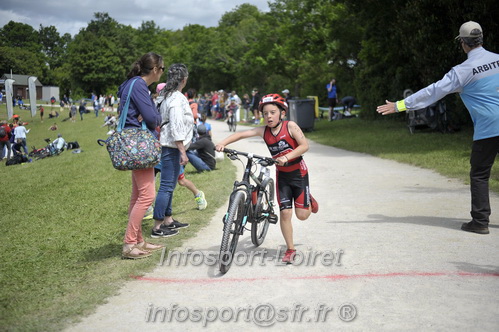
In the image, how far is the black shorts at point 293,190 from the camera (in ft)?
18.1

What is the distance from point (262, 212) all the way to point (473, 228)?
8.96 feet

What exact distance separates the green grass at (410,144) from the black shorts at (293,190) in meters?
4.96

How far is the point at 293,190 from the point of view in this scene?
5574 millimetres

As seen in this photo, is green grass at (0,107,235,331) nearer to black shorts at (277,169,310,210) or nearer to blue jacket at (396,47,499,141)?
black shorts at (277,169,310,210)

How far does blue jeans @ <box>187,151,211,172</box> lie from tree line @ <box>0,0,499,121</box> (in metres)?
10.3

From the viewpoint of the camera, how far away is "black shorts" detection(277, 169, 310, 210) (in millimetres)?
5508

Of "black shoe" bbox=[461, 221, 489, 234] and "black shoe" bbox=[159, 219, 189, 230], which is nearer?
"black shoe" bbox=[461, 221, 489, 234]

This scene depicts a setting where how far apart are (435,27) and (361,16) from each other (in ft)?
21.3

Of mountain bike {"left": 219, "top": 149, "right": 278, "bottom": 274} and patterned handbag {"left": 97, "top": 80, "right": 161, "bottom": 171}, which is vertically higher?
patterned handbag {"left": 97, "top": 80, "right": 161, "bottom": 171}

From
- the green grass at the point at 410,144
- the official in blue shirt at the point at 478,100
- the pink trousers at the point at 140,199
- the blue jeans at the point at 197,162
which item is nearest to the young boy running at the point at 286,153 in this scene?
the pink trousers at the point at 140,199

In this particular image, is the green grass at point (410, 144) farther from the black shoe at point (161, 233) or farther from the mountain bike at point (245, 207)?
the black shoe at point (161, 233)

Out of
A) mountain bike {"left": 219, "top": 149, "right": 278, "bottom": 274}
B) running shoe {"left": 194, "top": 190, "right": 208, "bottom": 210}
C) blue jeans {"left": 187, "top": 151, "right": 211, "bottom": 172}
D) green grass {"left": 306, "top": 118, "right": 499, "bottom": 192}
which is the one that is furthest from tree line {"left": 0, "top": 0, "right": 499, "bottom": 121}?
mountain bike {"left": 219, "top": 149, "right": 278, "bottom": 274}

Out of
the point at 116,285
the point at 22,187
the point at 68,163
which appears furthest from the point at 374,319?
the point at 68,163

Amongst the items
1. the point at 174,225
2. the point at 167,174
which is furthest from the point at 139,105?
the point at 174,225
